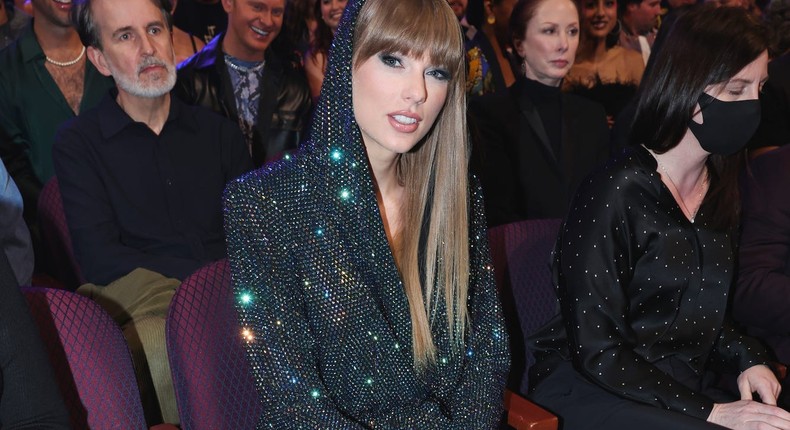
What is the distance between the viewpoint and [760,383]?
8.27 feet

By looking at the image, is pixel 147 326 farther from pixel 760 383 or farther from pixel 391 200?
pixel 760 383

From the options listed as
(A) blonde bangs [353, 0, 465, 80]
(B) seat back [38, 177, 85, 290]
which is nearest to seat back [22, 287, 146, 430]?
(A) blonde bangs [353, 0, 465, 80]

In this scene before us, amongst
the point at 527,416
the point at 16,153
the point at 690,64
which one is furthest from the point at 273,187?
the point at 16,153

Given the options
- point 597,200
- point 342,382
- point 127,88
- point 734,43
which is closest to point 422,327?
point 342,382

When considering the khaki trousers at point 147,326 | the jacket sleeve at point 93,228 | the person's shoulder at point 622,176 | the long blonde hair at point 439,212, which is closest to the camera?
the long blonde hair at point 439,212

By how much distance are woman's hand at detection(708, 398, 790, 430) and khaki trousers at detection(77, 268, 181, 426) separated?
4.97 feet

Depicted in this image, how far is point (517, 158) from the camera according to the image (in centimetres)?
413

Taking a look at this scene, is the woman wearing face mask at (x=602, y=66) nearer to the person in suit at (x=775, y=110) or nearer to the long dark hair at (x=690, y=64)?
the person in suit at (x=775, y=110)

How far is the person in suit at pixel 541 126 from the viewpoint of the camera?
4113mm

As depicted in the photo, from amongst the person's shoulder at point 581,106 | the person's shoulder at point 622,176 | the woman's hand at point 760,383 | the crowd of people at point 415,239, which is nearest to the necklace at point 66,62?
the crowd of people at point 415,239

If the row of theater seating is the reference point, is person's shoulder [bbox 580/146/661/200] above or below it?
above

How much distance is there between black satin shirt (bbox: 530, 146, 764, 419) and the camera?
2.38 metres

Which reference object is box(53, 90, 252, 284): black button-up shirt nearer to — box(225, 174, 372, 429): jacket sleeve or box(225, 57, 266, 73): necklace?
box(225, 57, 266, 73): necklace

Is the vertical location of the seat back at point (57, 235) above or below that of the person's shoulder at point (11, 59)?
below
